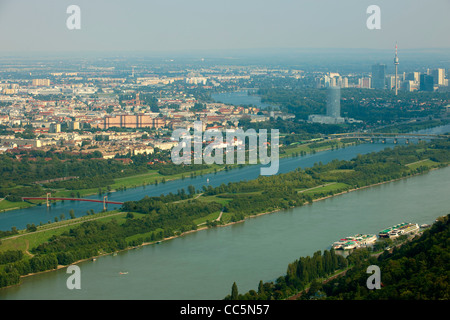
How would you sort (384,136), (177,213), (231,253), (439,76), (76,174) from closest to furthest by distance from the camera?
1. (231,253)
2. (177,213)
3. (76,174)
4. (384,136)
5. (439,76)

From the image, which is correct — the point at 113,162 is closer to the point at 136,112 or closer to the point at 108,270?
the point at 108,270

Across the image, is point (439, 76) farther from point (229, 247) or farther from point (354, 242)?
point (229, 247)

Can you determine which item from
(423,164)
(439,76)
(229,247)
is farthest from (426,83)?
(229,247)

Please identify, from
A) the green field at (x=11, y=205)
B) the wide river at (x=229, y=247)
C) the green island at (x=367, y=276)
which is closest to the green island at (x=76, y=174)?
the green field at (x=11, y=205)

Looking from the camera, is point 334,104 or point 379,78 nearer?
point 334,104

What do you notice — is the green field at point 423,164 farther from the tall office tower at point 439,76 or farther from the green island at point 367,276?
the tall office tower at point 439,76
